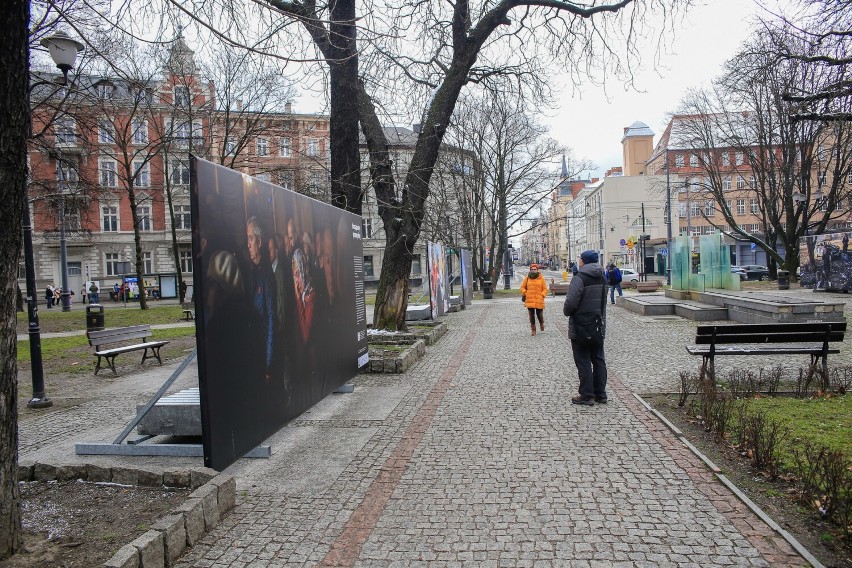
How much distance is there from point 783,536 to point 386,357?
7648 millimetres

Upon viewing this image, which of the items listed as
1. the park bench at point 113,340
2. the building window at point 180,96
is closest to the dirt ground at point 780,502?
the building window at point 180,96

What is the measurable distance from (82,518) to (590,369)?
570 cm

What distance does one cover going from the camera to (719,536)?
3953mm

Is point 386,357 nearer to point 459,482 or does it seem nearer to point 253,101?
point 459,482

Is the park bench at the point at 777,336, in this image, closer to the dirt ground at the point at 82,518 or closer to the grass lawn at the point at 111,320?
→ the dirt ground at the point at 82,518

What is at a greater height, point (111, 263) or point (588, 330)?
point (111, 263)

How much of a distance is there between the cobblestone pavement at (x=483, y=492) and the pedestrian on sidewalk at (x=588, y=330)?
12.6 inches

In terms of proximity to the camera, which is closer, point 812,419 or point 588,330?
point 812,419

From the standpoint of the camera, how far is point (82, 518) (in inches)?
163

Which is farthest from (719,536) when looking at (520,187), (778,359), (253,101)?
(520,187)

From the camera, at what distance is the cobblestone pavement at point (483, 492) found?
12.6 ft

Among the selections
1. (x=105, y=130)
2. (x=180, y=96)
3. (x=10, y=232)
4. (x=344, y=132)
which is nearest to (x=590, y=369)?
(x=10, y=232)

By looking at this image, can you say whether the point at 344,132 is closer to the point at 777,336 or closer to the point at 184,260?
the point at 777,336

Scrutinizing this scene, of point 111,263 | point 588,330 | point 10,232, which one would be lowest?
point 588,330
